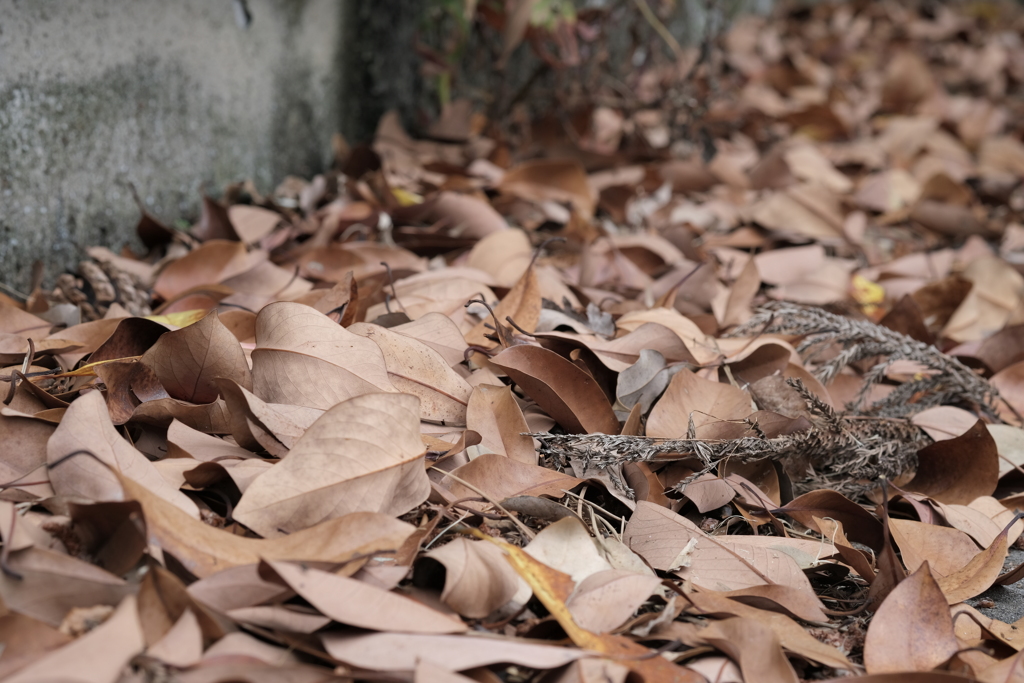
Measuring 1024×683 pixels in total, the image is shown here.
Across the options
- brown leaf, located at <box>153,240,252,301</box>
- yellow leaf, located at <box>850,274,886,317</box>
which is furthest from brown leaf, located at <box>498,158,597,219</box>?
brown leaf, located at <box>153,240,252,301</box>

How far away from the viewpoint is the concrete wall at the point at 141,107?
1.23 meters

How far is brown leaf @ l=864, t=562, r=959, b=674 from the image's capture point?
78 centimetres

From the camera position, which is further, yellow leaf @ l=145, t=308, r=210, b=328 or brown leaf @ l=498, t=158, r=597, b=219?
brown leaf @ l=498, t=158, r=597, b=219

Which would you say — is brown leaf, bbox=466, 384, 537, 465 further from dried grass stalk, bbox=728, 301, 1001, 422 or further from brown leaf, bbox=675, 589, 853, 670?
dried grass stalk, bbox=728, 301, 1001, 422

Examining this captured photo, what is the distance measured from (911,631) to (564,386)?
43 cm

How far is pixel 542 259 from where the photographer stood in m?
1.59

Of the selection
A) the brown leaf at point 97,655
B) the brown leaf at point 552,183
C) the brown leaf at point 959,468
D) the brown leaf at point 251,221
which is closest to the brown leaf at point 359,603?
the brown leaf at point 97,655

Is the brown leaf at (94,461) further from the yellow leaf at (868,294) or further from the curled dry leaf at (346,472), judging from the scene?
the yellow leaf at (868,294)

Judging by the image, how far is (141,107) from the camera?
56.6 inches

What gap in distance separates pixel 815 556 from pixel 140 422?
0.72 m

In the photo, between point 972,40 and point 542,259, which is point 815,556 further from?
point 972,40

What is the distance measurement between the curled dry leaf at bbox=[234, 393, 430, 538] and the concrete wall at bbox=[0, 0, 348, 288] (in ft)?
2.27

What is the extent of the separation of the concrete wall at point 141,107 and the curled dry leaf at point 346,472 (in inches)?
27.2

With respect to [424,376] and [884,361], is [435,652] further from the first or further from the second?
[884,361]
